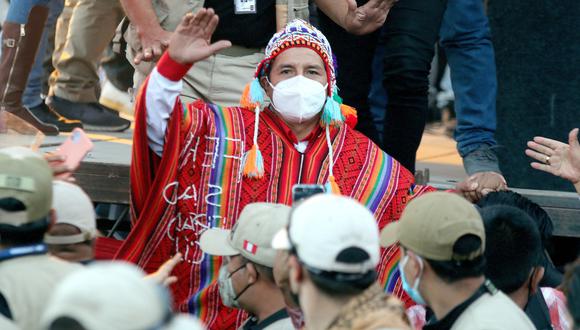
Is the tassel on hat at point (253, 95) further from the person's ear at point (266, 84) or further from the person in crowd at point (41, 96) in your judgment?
the person in crowd at point (41, 96)

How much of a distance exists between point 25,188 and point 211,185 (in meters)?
1.69

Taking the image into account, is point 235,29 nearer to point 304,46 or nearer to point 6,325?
point 304,46

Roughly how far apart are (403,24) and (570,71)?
146 centimetres

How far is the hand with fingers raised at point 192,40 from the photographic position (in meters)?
4.87

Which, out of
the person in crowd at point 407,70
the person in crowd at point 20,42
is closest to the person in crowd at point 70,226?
the person in crowd at point 407,70

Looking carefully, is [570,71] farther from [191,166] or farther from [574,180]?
[191,166]

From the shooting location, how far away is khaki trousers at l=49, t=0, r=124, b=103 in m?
7.31

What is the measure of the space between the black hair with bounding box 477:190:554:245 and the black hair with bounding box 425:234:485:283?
4.53 ft

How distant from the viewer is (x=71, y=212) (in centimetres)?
426

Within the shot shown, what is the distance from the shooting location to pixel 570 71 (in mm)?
7043

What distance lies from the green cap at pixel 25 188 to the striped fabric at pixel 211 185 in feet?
4.40

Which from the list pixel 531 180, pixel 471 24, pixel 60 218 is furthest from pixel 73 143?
pixel 531 180

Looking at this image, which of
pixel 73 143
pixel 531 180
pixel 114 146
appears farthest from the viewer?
pixel 531 180

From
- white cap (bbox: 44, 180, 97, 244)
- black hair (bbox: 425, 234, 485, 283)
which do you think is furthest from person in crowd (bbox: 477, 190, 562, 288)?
white cap (bbox: 44, 180, 97, 244)
